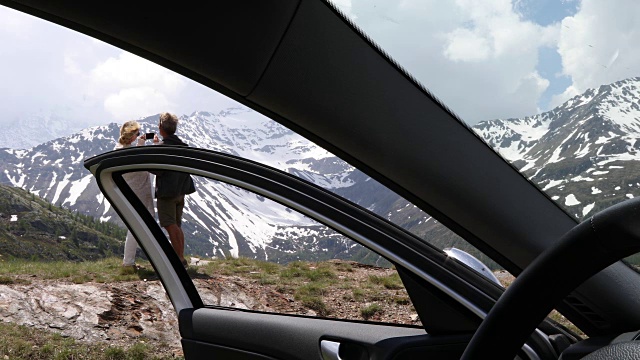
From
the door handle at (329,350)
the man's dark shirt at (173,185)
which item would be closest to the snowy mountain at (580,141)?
the door handle at (329,350)

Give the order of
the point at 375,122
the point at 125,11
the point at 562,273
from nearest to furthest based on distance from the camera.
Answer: the point at 562,273, the point at 125,11, the point at 375,122

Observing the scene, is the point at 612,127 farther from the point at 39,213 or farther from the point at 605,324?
the point at 39,213

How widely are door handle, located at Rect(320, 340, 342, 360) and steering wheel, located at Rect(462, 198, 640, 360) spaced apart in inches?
51.7

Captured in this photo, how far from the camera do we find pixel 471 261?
1.89 m

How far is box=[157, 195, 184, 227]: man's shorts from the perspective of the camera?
297 cm

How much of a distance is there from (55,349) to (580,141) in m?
4.98

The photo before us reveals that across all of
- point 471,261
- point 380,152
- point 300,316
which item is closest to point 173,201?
point 300,316

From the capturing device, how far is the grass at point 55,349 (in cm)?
532

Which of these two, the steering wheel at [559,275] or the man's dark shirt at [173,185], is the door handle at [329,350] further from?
the steering wheel at [559,275]

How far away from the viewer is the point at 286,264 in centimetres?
651

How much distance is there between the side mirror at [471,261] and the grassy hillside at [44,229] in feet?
386

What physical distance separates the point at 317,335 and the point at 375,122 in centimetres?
98

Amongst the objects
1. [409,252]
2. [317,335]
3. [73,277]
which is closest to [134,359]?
[73,277]

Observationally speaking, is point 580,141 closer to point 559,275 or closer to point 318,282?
point 559,275
